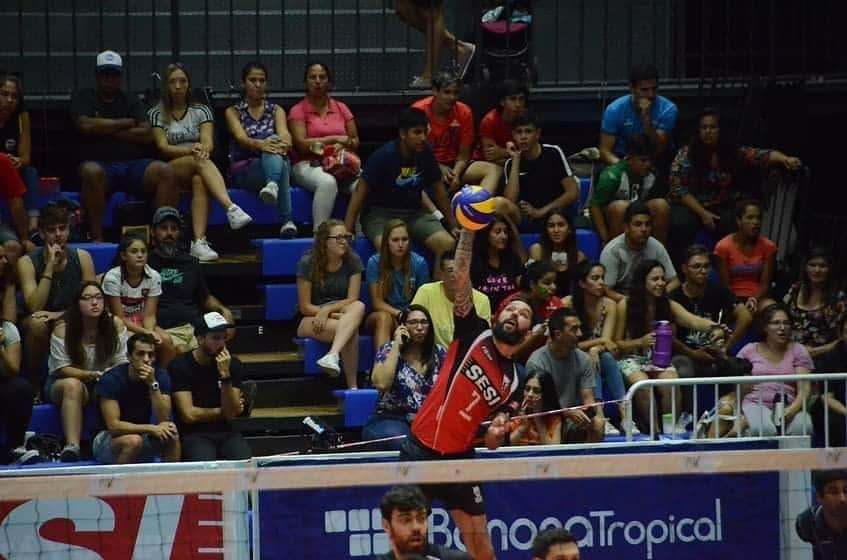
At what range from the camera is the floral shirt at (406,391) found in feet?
40.4

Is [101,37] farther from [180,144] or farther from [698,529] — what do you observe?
[698,529]

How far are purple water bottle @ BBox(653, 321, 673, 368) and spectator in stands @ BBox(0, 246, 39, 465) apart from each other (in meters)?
4.35

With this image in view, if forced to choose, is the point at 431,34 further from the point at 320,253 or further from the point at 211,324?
the point at 211,324

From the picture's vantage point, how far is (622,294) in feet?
44.9

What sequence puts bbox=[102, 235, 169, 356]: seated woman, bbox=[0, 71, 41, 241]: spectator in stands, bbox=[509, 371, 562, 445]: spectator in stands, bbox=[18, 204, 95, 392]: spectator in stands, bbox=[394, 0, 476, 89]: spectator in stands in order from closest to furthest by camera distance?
bbox=[509, 371, 562, 445]: spectator in stands
bbox=[18, 204, 95, 392]: spectator in stands
bbox=[102, 235, 169, 356]: seated woman
bbox=[0, 71, 41, 241]: spectator in stands
bbox=[394, 0, 476, 89]: spectator in stands

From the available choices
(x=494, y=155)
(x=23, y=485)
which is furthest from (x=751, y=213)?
(x=23, y=485)

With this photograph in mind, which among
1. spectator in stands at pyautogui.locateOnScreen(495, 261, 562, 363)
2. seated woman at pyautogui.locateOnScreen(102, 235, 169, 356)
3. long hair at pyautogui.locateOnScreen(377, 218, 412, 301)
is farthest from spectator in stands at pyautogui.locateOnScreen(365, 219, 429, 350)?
seated woman at pyautogui.locateOnScreen(102, 235, 169, 356)

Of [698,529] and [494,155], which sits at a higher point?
[494,155]

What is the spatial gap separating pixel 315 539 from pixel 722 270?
5906 millimetres

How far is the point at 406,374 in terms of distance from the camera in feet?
40.6

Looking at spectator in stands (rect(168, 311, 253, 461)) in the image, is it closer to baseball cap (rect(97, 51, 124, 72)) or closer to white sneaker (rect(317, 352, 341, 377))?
white sneaker (rect(317, 352, 341, 377))

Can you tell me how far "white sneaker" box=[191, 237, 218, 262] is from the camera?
13984 millimetres

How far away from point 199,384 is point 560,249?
323 cm

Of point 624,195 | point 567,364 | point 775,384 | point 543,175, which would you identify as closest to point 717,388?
point 567,364
